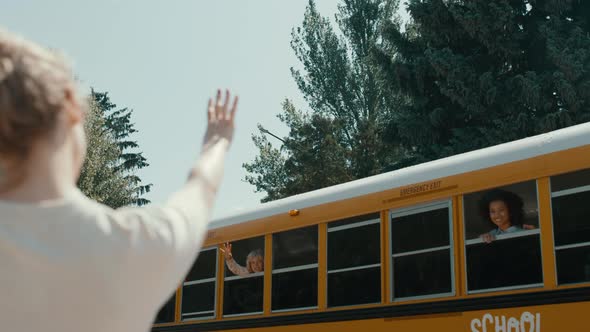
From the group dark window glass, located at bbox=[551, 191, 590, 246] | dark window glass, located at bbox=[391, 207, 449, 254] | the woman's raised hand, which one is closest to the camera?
the woman's raised hand

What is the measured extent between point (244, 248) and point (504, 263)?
3.26 m

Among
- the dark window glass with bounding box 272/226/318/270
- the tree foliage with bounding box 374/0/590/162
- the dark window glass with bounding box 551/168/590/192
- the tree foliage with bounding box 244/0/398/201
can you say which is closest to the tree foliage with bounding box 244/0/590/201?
the tree foliage with bounding box 374/0/590/162

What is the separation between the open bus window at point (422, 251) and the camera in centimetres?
738

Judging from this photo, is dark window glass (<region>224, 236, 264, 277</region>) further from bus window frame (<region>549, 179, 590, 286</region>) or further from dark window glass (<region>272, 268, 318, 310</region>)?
bus window frame (<region>549, 179, 590, 286</region>)

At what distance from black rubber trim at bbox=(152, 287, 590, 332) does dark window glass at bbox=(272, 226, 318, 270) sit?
0.48 metres

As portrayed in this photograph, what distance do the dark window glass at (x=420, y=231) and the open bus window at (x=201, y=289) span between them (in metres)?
2.65

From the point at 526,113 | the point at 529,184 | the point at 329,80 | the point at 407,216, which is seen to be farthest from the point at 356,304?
the point at 329,80

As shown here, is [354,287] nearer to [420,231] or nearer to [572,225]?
[420,231]

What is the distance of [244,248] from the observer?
953 cm

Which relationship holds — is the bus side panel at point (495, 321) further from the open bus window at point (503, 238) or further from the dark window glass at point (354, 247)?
the dark window glass at point (354, 247)

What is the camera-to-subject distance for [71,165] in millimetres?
1230

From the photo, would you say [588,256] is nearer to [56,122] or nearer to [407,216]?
[407,216]

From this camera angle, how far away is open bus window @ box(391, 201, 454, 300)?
24.2ft

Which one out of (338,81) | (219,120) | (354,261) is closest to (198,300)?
(354,261)
